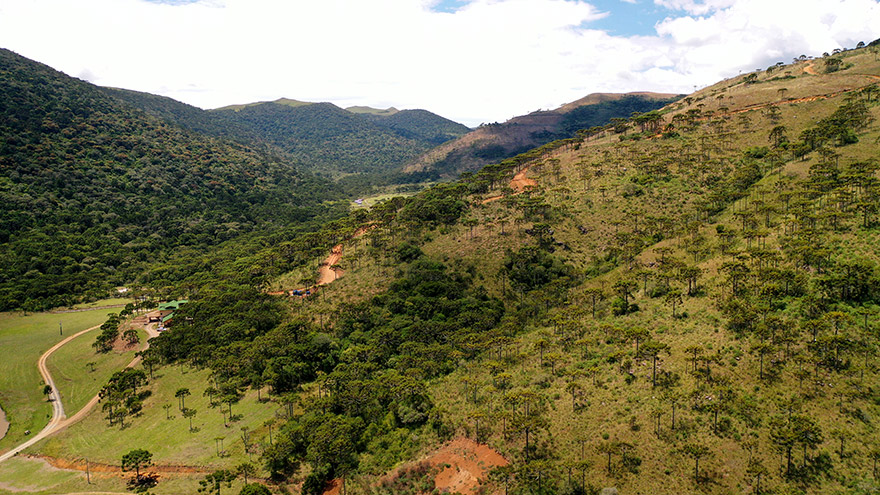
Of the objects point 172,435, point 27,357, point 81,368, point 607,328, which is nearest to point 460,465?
point 607,328

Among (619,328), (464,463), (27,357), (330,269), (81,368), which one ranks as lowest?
(81,368)

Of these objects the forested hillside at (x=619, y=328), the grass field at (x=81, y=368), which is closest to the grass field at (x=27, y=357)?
the grass field at (x=81, y=368)

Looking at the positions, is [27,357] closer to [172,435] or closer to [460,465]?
[172,435]

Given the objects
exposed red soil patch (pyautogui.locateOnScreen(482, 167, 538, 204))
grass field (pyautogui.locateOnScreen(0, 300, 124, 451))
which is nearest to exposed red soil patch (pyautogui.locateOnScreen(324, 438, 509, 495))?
grass field (pyautogui.locateOnScreen(0, 300, 124, 451))

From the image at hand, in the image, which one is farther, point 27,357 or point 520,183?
point 520,183

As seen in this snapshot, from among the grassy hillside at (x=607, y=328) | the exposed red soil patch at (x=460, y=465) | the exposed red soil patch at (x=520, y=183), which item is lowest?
the exposed red soil patch at (x=460, y=465)

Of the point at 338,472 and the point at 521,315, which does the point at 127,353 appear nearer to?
the point at 338,472

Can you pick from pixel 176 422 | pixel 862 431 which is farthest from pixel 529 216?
pixel 176 422

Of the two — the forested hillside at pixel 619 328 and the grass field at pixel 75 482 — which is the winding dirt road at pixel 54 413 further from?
the forested hillside at pixel 619 328
